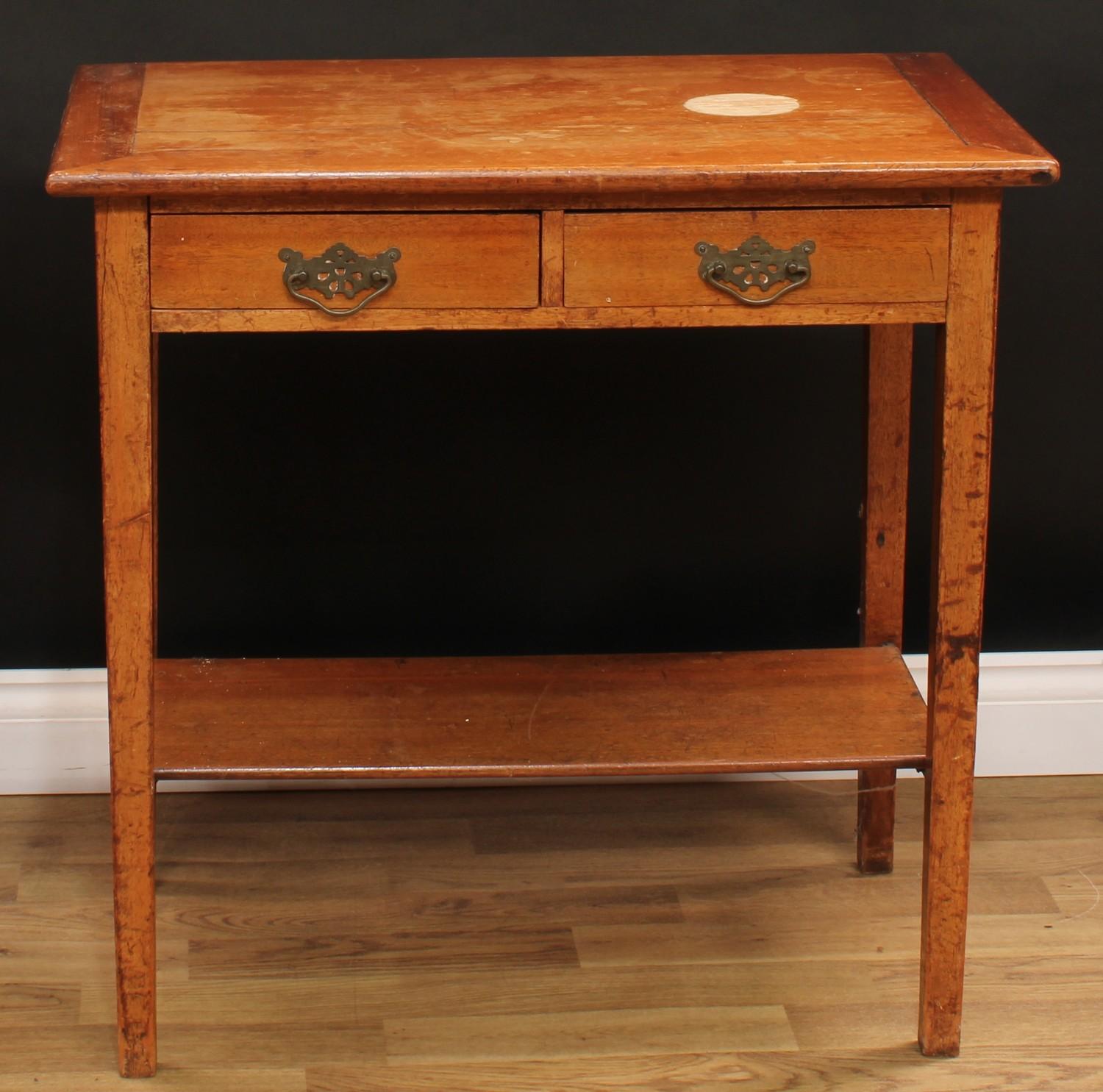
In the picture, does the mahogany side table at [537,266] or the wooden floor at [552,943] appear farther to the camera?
the wooden floor at [552,943]

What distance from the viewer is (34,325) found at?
268 centimetres

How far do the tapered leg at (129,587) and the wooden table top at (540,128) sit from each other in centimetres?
11

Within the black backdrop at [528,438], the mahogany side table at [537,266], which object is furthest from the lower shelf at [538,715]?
the black backdrop at [528,438]

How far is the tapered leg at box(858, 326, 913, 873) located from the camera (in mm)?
2469

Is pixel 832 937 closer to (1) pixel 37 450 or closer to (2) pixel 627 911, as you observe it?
(2) pixel 627 911

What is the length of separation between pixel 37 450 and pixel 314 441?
421mm

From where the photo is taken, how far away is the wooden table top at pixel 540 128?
1.87 meters

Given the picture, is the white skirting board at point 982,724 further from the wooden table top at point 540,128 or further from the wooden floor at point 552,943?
the wooden table top at point 540,128

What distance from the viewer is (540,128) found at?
2043 millimetres

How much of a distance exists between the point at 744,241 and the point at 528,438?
2.91ft

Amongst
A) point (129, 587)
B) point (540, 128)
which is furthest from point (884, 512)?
point (129, 587)

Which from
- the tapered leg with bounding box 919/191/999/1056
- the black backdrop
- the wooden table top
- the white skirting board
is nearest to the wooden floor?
the white skirting board

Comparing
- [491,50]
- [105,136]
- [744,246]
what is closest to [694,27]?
[491,50]

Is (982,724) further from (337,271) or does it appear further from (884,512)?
(337,271)
